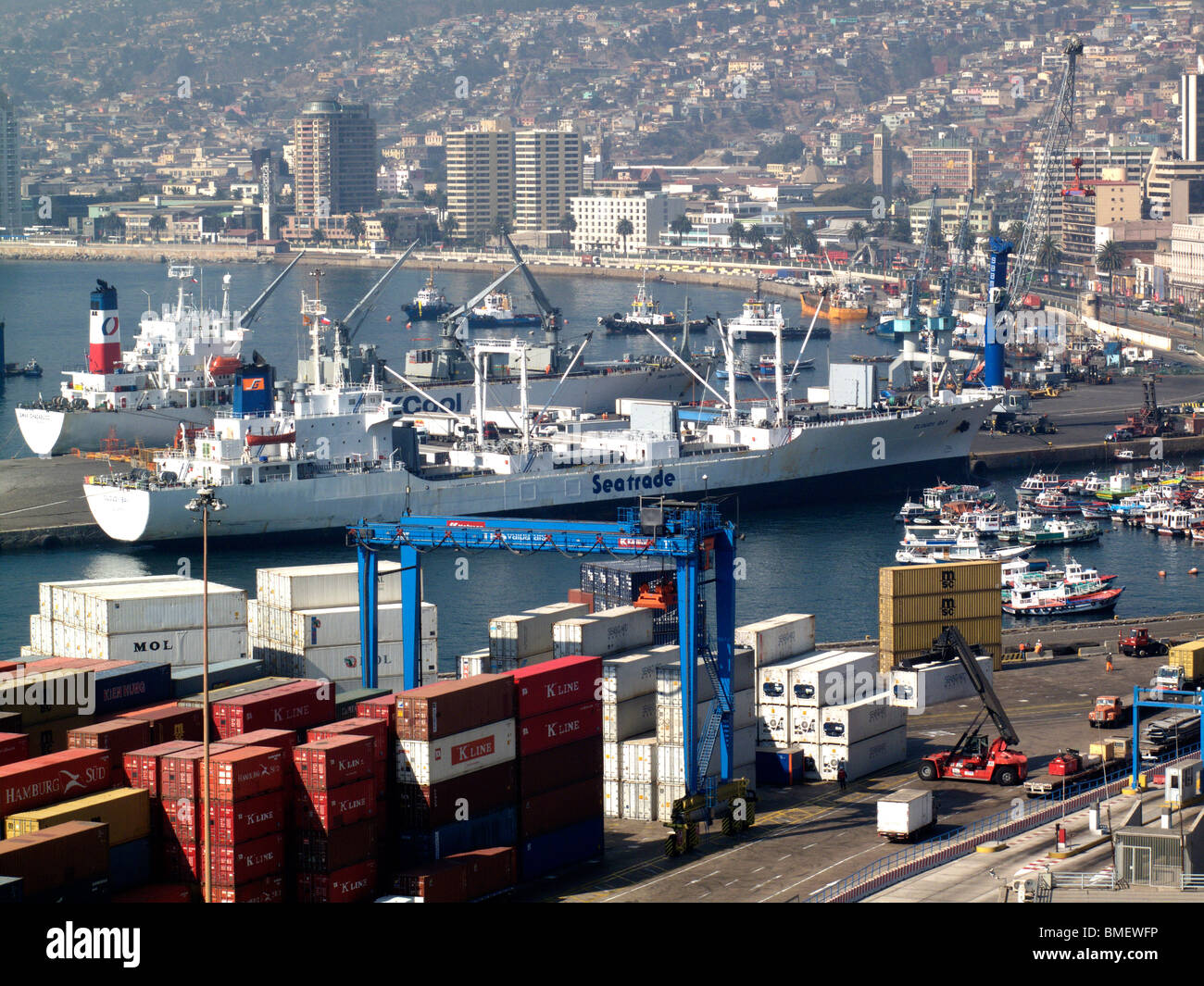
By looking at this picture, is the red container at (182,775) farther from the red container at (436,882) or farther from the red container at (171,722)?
the red container at (436,882)

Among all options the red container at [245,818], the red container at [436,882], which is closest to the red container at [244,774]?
the red container at [245,818]

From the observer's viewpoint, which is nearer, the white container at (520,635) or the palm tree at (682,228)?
the white container at (520,635)

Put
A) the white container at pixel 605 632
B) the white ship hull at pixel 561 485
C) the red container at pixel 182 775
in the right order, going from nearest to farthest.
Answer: the red container at pixel 182 775 < the white container at pixel 605 632 < the white ship hull at pixel 561 485

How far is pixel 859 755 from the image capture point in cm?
2483

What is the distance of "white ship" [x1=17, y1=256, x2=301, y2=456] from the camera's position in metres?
56.3

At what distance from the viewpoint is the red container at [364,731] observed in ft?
62.8

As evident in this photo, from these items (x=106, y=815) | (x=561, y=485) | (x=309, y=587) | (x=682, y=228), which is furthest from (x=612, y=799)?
(x=682, y=228)

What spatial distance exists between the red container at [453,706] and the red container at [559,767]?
2.13ft

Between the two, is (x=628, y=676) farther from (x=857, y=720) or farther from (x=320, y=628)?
(x=320, y=628)

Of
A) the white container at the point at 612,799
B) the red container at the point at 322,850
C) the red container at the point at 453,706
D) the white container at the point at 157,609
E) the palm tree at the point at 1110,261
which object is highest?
the palm tree at the point at 1110,261

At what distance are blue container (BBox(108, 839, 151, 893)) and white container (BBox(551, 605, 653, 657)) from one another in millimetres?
7221
